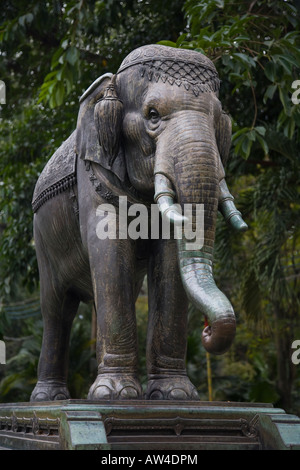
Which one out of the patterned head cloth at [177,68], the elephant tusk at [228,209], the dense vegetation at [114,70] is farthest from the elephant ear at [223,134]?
the dense vegetation at [114,70]

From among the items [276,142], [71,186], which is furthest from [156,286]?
[276,142]

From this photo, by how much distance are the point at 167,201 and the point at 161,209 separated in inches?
2.1

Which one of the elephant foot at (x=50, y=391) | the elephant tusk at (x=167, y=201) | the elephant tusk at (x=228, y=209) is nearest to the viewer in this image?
the elephant tusk at (x=167, y=201)

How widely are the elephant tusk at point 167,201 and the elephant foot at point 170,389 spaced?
3.09 feet

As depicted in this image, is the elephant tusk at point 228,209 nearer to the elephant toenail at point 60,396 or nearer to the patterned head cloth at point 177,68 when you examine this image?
the patterned head cloth at point 177,68

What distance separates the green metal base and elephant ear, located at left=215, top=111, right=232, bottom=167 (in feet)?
4.70

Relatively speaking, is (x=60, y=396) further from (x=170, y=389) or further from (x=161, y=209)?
(x=161, y=209)

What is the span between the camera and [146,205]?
394 cm

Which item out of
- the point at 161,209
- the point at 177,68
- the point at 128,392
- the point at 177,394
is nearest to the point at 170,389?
the point at 177,394

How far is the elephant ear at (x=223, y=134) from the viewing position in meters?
3.91

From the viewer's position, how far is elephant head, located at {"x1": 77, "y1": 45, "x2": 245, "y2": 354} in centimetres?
341

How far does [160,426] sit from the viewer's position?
10.4 ft

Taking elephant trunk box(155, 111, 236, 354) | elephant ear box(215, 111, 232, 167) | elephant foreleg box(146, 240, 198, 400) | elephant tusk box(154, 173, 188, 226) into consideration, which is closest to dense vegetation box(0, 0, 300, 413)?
elephant ear box(215, 111, 232, 167)

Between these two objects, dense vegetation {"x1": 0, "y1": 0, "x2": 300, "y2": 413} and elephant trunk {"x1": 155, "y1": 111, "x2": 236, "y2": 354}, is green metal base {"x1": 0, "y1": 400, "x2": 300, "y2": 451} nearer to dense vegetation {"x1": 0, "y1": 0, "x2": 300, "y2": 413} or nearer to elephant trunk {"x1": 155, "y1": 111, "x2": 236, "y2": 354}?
elephant trunk {"x1": 155, "y1": 111, "x2": 236, "y2": 354}
